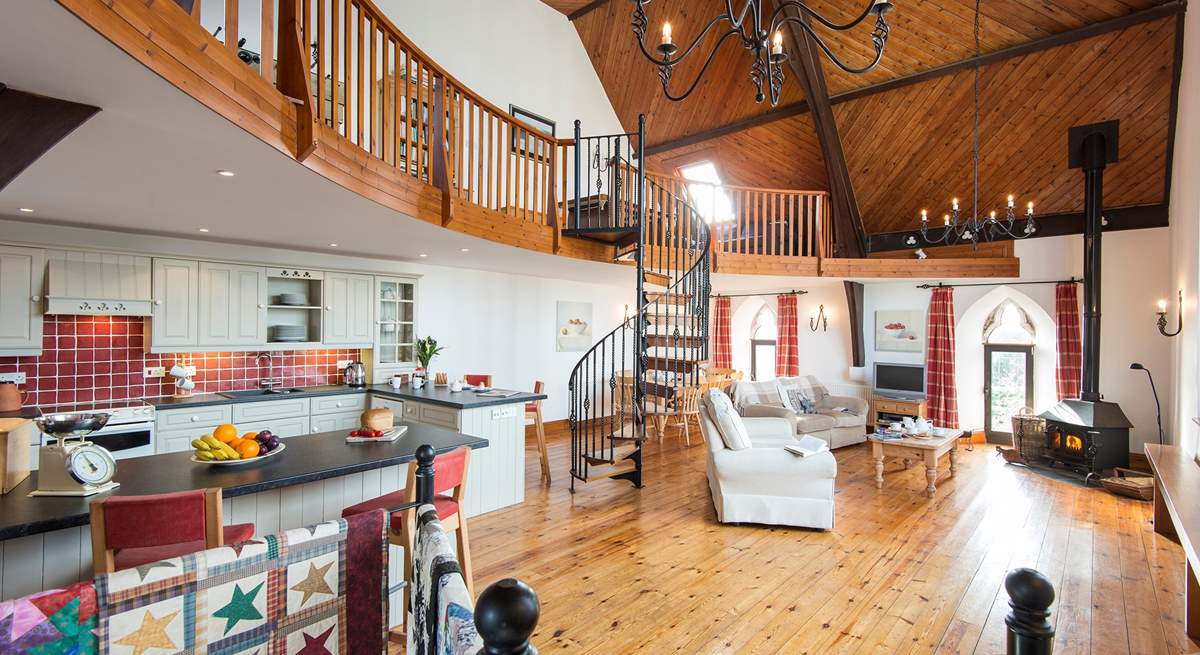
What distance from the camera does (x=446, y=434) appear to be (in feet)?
10.9

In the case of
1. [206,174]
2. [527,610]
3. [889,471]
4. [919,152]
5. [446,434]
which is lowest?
[889,471]

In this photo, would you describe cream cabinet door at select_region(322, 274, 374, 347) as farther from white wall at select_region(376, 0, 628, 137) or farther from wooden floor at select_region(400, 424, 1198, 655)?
white wall at select_region(376, 0, 628, 137)

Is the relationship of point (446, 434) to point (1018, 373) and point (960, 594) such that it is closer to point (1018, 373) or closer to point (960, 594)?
point (960, 594)

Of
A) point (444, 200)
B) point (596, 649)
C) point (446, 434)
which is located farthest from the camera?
point (444, 200)

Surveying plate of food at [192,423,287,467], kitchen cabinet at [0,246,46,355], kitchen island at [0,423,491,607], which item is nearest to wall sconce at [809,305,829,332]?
kitchen island at [0,423,491,607]

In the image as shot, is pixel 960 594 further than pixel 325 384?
No

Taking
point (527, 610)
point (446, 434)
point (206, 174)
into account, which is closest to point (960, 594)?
point (446, 434)

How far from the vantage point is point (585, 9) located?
8.23m

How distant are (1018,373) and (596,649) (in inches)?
289

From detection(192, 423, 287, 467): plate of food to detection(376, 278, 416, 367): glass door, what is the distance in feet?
11.1

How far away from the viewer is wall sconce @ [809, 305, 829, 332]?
8.63 meters

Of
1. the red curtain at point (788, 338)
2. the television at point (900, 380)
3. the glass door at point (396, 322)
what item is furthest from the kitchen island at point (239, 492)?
the red curtain at point (788, 338)

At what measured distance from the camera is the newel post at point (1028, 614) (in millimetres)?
795

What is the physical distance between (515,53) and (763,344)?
6.25 metres
